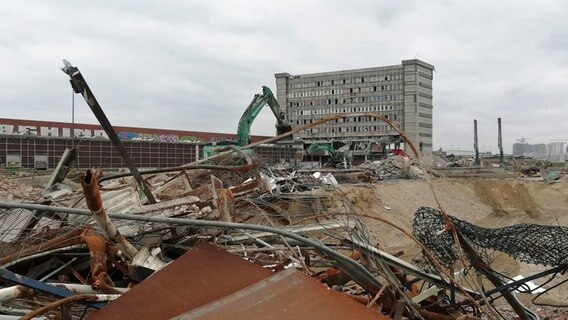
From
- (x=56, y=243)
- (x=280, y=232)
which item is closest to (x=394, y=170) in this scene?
(x=56, y=243)

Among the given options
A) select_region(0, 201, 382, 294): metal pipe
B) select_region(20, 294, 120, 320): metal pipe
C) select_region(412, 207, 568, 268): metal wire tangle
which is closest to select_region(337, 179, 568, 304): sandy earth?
select_region(412, 207, 568, 268): metal wire tangle

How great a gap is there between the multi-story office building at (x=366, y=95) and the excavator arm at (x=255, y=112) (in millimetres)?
47890

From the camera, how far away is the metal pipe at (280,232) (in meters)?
2.88

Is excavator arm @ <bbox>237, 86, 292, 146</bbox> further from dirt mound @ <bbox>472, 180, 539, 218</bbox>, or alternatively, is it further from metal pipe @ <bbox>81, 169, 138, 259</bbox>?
metal pipe @ <bbox>81, 169, 138, 259</bbox>

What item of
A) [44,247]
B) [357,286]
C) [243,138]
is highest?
[243,138]

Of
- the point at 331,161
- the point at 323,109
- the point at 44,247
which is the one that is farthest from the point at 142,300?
the point at 323,109

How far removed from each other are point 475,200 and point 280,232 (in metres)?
24.5

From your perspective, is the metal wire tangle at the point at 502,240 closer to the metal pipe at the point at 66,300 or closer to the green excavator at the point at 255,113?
the metal pipe at the point at 66,300

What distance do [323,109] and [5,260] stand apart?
7503 centimetres

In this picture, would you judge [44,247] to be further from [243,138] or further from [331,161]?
[331,161]

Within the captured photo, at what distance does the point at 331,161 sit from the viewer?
3183 centimetres

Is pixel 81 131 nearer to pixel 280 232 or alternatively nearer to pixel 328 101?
pixel 328 101

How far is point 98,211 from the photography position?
9.10 feet

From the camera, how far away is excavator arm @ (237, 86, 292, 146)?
2183 centimetres
